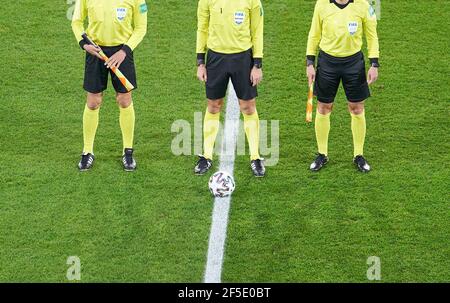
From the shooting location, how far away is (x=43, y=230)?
961 cm

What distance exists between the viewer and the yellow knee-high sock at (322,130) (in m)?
10.6

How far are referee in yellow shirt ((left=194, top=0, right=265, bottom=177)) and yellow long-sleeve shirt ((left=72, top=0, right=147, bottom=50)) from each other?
614 millimetres

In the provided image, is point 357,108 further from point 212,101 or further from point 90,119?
point 90,119

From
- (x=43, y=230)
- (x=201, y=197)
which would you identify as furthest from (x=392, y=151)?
(x=43, y=230)

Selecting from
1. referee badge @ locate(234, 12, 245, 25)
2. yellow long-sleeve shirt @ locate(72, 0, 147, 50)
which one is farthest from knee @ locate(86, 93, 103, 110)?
referee badge @ locate(234, 12, 245, 25)

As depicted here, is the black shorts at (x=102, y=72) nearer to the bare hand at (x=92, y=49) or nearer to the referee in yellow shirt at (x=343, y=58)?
the bare hand at (x=92, y=49)

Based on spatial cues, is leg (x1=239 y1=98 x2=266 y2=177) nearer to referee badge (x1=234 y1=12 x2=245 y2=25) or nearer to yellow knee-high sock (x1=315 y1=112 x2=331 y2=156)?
yellow knee-high sock (x1=315 y1=112 x2=331 y2=156)

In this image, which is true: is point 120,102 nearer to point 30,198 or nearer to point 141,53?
point 30,198

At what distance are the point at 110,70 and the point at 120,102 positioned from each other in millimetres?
392

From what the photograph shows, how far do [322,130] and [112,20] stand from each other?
7.94 ft

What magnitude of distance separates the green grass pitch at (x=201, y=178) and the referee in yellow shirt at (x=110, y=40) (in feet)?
2.24

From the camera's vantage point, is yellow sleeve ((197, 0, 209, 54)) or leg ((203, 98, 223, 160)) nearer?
Answer: yellow sleeve ((197, 0, 209, 54))

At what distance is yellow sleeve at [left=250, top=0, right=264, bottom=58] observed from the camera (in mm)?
10070

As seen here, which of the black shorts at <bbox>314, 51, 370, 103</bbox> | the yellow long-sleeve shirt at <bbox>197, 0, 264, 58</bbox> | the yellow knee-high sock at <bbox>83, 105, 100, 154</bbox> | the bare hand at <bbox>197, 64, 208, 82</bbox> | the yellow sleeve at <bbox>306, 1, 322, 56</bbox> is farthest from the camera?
the yellow knee-high sock at <bbox>83, 105, 100, 154</bbox>
